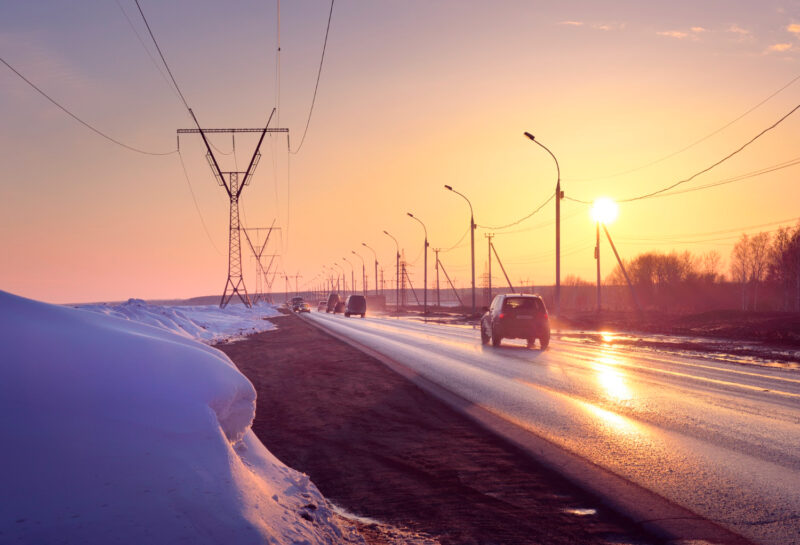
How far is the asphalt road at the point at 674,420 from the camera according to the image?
16.1 ft

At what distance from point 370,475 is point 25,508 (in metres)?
3.42

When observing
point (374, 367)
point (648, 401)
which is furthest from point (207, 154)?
point (648, 401)

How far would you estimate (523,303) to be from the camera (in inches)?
885

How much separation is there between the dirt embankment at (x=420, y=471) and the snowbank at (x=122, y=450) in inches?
31.5

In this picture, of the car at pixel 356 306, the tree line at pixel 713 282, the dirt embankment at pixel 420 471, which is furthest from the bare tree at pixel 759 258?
the dirt embankment at pixel 420 471

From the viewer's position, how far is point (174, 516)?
2789 mm

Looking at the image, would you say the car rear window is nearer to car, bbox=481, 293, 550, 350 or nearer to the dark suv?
car, bbox=481, 293, 550, 350

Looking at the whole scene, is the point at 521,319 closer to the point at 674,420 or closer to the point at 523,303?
the point at 523,303

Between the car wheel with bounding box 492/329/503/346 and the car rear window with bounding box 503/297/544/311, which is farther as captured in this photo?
the car wheel with bounding box 492/329/503/346

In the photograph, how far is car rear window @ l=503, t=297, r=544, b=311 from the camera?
73.5 ft

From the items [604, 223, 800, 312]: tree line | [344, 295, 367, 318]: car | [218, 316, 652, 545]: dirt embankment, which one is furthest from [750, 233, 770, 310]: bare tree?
[218, 316, 652, 545]: dirt embankment

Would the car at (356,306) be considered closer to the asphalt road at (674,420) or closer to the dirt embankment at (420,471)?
the asphalt road at (674,420)

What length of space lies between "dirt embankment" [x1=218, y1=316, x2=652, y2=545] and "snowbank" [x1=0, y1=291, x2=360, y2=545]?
0.80 meters

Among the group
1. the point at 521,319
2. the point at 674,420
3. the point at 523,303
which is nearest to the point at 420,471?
the point at 674,420
